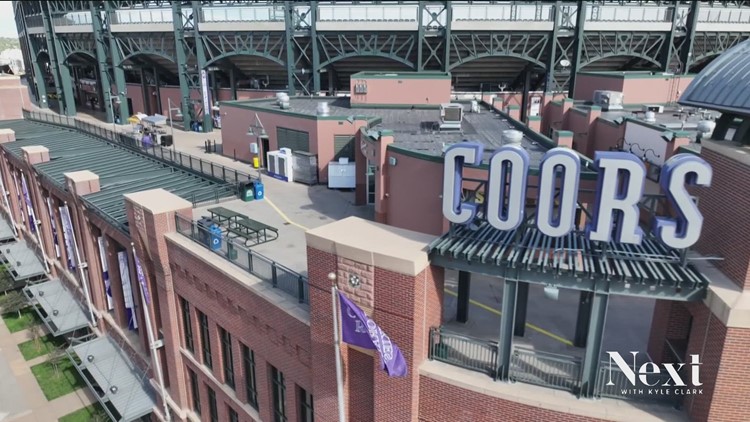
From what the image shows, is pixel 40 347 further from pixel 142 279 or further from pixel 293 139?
pixel 293 139

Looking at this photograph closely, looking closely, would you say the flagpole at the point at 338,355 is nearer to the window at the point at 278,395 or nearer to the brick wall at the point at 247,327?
the brick wall at the point at 247,327

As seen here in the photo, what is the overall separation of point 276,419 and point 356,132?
19.7 meters

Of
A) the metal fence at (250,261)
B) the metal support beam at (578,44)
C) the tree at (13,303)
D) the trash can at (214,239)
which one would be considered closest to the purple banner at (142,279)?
the metal fence at (250,261)

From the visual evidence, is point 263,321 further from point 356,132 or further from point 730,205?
point 356,132

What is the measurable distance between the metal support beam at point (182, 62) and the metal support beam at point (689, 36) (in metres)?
57.0

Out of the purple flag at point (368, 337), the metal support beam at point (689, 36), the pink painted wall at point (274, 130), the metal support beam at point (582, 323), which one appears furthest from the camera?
the metal support beam at point (689, 36)

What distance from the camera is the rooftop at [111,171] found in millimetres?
25858

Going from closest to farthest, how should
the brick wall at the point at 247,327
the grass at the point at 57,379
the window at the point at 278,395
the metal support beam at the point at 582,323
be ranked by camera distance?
the metal support beam at the point at 582,323 → the brick wall at the point at 247,327 → the window at the point at 278,395 → the grass at the point at 57,379

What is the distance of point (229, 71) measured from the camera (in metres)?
64.2

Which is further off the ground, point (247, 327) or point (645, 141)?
point (645, 141)

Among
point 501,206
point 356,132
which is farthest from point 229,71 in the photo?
point 501,206

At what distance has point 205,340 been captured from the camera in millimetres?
20141

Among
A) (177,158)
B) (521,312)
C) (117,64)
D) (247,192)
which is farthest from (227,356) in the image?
(117,64)

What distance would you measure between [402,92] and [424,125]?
11.2 metres
